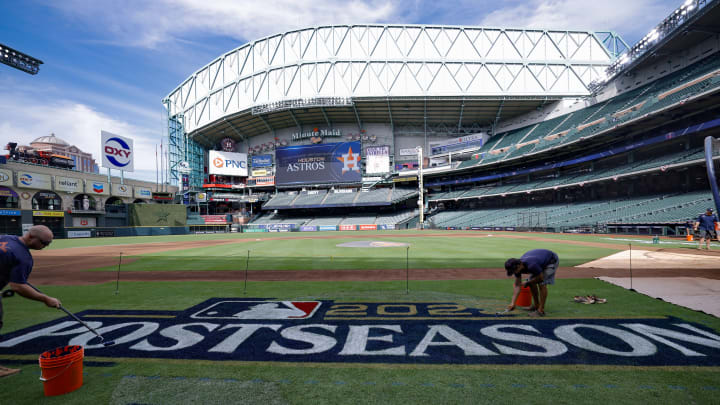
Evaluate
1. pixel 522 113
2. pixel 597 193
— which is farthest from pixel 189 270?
pixel 522 113

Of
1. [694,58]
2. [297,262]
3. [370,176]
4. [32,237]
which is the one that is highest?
[694,58]

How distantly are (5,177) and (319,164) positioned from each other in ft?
146

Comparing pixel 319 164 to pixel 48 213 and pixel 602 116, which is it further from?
pixel 602 116

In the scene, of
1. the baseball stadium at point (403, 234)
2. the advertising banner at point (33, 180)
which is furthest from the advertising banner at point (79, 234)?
the advertising banner at point (33, 180)

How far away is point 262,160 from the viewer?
6525 centimetres

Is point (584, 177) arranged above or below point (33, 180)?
below

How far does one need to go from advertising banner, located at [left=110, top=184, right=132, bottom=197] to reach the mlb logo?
191 feet

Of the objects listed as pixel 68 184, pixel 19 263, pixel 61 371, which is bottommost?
pixel 61 371

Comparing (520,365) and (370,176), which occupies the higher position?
(370,176)

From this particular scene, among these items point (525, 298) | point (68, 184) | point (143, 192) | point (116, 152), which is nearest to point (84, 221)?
point (68, 184)

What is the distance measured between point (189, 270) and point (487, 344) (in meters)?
11.7

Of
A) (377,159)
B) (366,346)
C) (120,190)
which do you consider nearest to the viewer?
(366,346)

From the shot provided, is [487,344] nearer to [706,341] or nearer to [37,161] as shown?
[706,341]

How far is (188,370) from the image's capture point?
3.75m
